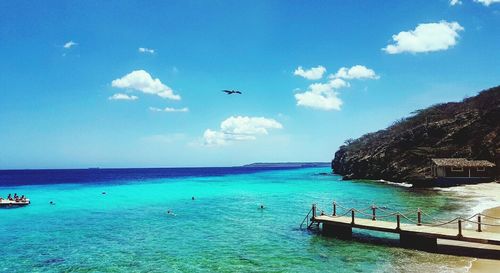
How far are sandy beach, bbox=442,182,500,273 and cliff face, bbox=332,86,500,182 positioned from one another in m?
10.4

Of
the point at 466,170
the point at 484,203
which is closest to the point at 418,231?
the point at 484,203

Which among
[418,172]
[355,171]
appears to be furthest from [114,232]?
[355,171]

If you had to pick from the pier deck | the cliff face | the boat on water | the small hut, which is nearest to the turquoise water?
the pier deck

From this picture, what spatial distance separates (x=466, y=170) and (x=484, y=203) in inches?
1112

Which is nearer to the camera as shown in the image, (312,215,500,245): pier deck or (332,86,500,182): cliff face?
(312,215,500,245): pier deck

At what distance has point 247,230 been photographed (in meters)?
32.1

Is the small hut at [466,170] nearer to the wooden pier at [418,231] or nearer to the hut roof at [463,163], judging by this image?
the hut roof at [463,163]

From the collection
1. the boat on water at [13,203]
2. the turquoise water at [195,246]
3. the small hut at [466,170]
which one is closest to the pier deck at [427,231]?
the turquoise water at [195,246]

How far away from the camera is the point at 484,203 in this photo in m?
44.2

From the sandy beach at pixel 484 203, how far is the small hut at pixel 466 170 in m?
3.75

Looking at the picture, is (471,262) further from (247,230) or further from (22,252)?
(22,252)

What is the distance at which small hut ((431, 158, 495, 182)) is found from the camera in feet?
225

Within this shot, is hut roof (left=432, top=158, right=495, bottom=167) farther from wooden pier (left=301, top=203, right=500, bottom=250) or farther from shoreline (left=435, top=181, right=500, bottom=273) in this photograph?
wooden pier (left=301, top=203, right=500, bottom=250)

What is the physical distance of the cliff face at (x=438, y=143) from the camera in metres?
78.2
